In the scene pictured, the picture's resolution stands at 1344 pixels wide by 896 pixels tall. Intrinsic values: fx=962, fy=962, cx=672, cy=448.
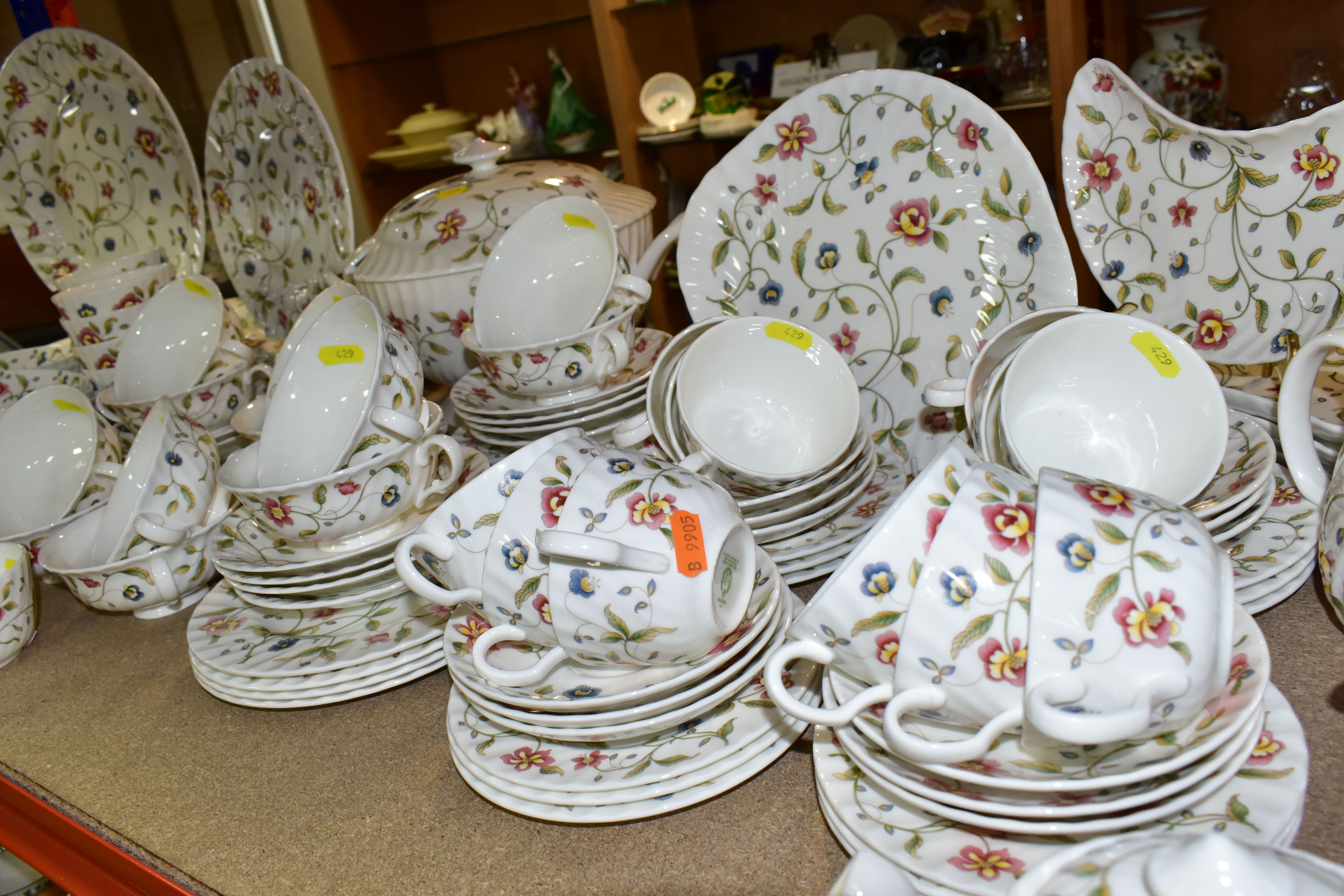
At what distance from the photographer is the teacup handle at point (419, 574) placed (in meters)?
0.67

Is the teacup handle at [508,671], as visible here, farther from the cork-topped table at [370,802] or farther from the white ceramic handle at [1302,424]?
the white ceramic handle at [1302,424]

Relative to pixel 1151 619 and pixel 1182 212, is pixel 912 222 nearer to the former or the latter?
pixel 1182 212

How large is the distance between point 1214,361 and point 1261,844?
0.62 m

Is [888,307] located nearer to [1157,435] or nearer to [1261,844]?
[1157,435]

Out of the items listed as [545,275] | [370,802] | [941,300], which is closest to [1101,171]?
[941,300]

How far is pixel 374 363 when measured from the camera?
2.96 feet

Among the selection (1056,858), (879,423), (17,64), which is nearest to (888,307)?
(879,423)

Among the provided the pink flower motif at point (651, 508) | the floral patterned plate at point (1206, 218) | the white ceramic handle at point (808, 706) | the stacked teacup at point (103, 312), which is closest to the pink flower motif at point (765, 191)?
the floral patterned plate at point (1206, 218)

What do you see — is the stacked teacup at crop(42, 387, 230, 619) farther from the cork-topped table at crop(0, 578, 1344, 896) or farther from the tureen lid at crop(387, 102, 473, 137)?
the tureen lid at crop(387, 102, 473, 137)

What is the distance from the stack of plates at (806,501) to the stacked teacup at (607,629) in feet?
0.40

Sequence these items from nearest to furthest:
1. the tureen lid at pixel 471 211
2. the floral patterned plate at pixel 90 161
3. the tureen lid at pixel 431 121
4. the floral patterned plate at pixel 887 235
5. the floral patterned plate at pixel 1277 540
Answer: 1. the floral patterned plate at pixel 1277 540
2. the floral patterned plate at pixel 887 235
3. the tureen lid at pixel 471 211
4. the floral patterned plate at pixel 90 161
5. the tureen lid at pixel 431 121

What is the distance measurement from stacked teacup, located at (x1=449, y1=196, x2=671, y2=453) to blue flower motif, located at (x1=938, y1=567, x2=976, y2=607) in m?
0.56

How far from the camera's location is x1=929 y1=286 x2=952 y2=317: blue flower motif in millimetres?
947

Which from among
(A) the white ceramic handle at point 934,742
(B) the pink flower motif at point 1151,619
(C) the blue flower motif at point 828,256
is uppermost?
(C) the blue flower motif at point 828,256
